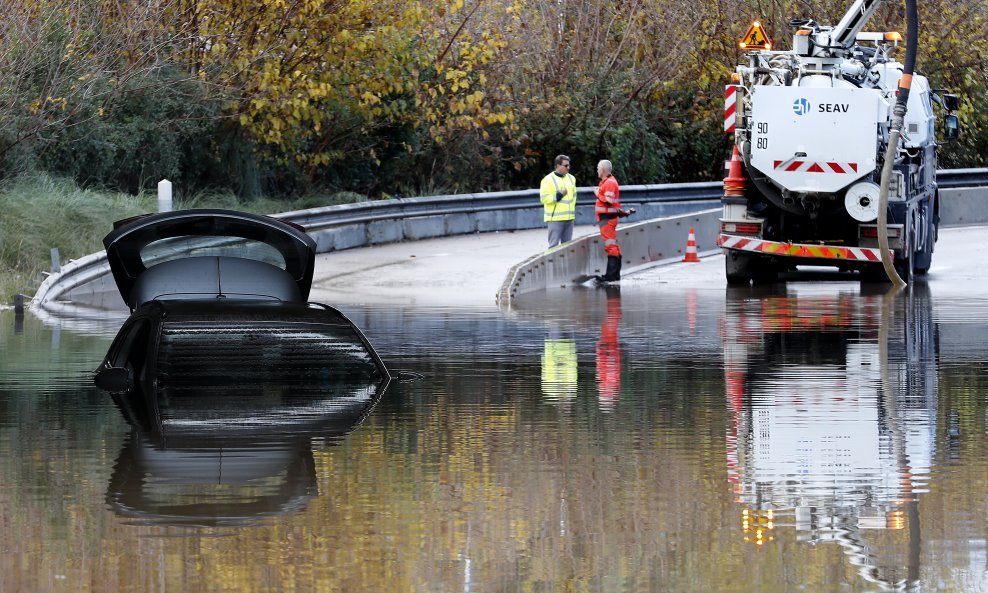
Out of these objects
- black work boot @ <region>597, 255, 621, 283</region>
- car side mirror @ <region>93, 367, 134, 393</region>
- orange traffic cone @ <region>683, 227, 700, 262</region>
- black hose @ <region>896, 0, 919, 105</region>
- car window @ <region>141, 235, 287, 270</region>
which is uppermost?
black hose @ <region>896, 0, 919, 105</region>

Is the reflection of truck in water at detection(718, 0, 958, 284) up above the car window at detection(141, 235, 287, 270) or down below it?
above

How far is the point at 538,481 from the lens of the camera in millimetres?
9148

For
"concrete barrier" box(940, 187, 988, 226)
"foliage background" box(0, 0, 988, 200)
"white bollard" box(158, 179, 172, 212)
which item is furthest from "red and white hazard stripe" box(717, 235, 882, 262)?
"concrete barrier" box(940, 187, 988, 226)

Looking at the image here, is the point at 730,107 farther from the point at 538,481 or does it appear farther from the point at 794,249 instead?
the point at 538,481

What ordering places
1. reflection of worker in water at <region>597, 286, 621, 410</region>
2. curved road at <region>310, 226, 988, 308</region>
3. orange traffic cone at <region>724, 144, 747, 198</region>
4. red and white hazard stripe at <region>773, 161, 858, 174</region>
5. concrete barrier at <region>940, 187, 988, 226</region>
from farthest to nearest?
concrete barrier at <region>940, 187, 988, 226</region> → orange traffic cone at <region>724, 144, 747, 198</region> → curved road at <region>310, 226, 988, 308</region> → red and white hazard stripe at <region>773, 161, 858, 174</region> → reflection of worker in water at <region>597, 286, 621, 410</region>

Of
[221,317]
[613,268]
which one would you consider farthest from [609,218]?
[221,317]

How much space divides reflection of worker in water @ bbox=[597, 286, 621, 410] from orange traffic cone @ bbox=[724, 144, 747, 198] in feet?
10.6

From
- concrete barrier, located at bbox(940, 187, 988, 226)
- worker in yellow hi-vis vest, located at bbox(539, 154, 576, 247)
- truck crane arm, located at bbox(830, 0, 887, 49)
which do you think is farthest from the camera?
concrete barrier, located at bbox(940, 187, 988, 226)

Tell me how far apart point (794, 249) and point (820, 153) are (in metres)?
1.42

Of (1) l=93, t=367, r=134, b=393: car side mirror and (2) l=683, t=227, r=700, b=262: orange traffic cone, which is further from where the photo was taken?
(2) l=683, t=227, r=700, b=262: orange traffic cone

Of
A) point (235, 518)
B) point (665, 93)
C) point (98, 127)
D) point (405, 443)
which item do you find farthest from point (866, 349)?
point (665, 93)

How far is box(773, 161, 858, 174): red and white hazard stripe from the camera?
79.0 ft

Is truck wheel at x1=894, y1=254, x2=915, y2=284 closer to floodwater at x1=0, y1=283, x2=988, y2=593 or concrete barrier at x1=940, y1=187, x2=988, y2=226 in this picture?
floodwater at x1=0, y1=283, x2=988, y2=593

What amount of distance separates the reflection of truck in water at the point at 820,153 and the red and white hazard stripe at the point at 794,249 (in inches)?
0.5
